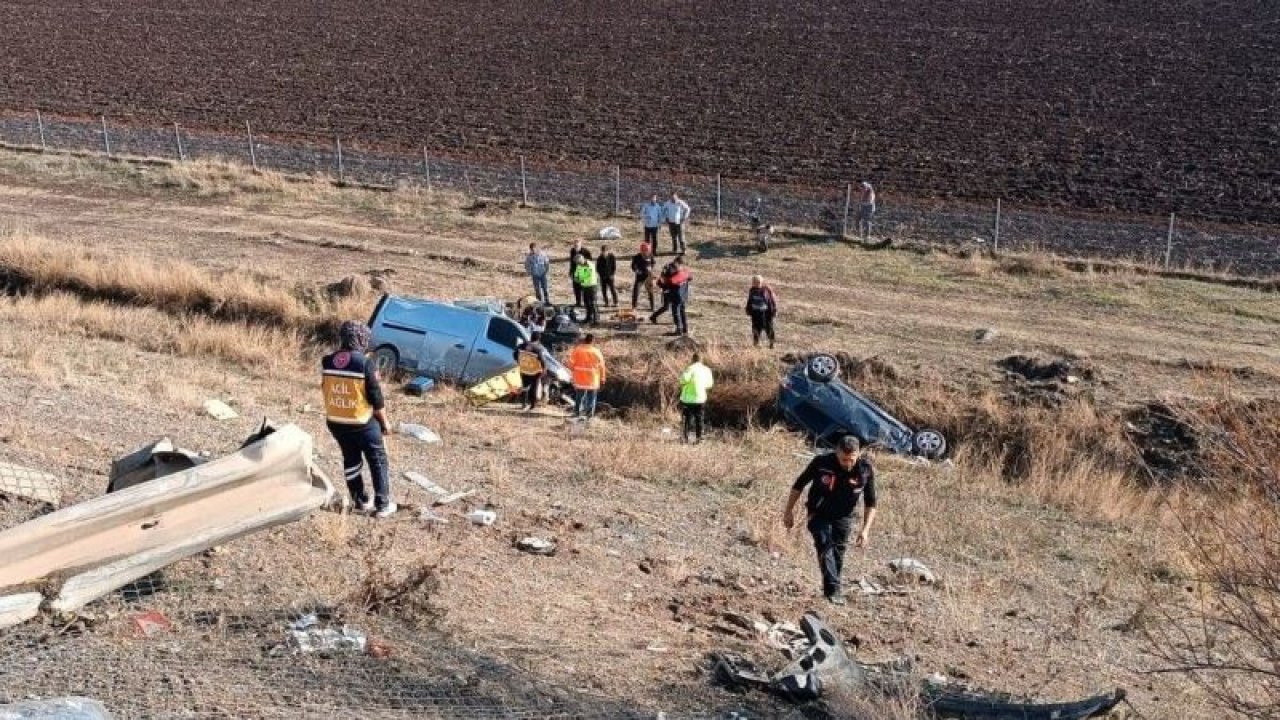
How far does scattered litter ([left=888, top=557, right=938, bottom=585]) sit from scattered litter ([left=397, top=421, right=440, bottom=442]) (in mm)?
5318

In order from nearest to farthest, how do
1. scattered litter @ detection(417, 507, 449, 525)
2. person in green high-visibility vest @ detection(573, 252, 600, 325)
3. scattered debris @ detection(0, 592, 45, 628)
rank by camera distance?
scattered debris @ detection(0, 592, 45, 628) → scattered litter @ detection(417, 507, 449, 525) → person in green high-visibility vest @ detection(573, 252, 600, 325)

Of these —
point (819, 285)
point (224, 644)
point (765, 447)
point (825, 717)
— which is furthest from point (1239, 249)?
point (224, 644)

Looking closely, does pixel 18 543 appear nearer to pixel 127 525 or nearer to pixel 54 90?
pixel 127 525

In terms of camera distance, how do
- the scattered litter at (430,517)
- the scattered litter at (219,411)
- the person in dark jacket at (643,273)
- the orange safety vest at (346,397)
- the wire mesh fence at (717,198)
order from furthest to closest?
the wire mesh fence at (717,198) → the person in dark jacket at (643,273) → the scattered litter at (219,411) → the scattered litter at (430,517) → the orange safety vest at (346,397)

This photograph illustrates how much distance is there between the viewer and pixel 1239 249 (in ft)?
87.5

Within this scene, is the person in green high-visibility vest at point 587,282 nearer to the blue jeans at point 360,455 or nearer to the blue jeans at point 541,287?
the blue jeans at point 541,287

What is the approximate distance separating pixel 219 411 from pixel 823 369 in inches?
292

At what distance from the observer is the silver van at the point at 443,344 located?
18.4 m

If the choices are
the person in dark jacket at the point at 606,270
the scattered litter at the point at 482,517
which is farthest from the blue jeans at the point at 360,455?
the person in dark jacket at the point at 606,270

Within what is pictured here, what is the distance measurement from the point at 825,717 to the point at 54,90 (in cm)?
4659

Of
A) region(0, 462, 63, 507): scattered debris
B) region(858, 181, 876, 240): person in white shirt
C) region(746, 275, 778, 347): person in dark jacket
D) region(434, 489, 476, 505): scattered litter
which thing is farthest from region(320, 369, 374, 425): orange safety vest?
region(858, 181, 876, 240): person in white shirt

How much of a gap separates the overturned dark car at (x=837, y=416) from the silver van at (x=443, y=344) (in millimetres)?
3499

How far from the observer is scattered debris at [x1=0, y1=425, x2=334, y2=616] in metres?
7.45

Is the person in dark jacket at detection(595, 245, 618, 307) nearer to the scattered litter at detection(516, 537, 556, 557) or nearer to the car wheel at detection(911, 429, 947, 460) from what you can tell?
the car wheel at detection(911, 429, 947, 460)
